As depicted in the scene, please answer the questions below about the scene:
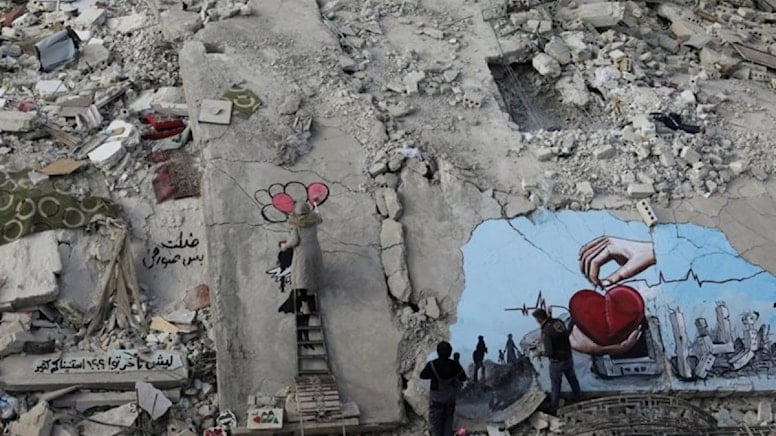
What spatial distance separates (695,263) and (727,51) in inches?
191

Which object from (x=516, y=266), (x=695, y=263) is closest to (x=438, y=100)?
(x=516, y=266)

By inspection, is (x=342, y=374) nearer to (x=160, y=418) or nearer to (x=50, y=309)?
(x=160, y=418)

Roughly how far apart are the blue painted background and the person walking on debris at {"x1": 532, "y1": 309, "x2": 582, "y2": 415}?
9.5 inches

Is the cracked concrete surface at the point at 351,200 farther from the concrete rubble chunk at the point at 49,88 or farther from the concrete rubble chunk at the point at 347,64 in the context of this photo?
the concrete rubble chunk at the point at 49,88

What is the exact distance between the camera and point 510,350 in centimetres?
1035

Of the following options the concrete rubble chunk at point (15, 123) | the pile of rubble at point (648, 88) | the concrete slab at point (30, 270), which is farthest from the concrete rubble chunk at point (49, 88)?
the pile of rubble at point (648, 88)

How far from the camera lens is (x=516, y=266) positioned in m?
10.9

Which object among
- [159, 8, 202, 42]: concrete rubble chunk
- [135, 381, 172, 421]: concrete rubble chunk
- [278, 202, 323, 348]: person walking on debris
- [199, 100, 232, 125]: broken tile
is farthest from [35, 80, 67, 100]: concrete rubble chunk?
[135, 381, 172, 421]: concrete rubble chunk

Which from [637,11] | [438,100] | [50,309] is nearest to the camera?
[50,309]

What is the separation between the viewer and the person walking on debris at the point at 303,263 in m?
9.95

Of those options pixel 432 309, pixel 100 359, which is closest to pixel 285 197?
pixel 432 309

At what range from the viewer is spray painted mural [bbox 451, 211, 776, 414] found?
34.2ft

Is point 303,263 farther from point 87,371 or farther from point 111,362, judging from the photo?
point 87,371

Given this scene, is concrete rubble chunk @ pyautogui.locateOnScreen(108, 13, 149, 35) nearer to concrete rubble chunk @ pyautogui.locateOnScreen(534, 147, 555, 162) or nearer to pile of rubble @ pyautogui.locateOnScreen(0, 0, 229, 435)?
pile of rubble @ pyautogui.locateOnScreen(0, 0, 229, 435)
